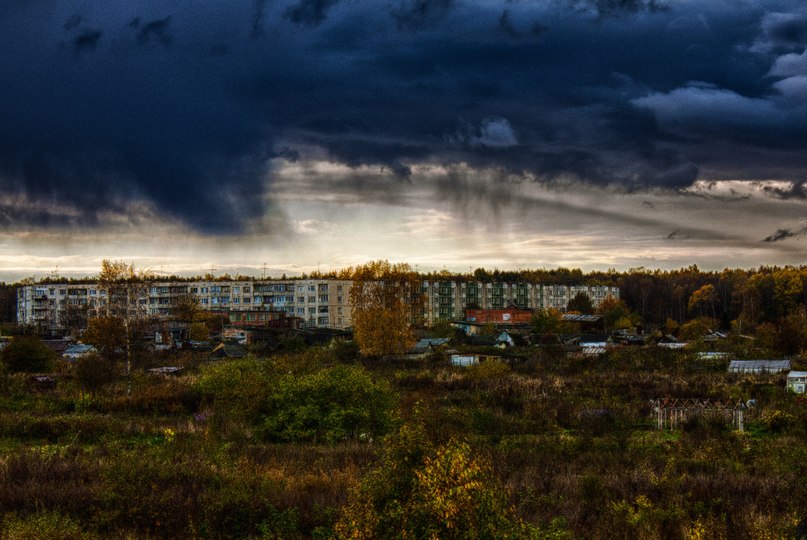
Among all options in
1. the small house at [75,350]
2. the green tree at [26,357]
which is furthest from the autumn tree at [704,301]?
the green tree at [26,357]

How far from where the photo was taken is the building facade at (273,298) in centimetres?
12862

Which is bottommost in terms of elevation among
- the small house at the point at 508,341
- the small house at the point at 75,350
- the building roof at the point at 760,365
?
the small house at the point at 508,341

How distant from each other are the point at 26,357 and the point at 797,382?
4733cm

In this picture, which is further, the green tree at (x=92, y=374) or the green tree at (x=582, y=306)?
the green tree at (x=582, y=306)

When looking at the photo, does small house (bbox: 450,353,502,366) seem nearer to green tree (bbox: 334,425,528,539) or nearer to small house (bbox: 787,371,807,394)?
small house (bbox: 787,371,807,394)

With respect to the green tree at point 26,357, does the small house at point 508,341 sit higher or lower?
lower

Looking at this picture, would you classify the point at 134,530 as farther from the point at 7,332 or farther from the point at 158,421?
the point at 7,332

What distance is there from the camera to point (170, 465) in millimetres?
14852

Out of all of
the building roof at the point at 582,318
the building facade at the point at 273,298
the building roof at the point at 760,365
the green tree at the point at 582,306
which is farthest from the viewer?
the green tree at the point at 582,306

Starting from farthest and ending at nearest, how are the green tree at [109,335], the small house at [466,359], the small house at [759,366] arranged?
1. the green tree at [109,335]
2. the small house at [466,359]
3. the small house at [759,366]

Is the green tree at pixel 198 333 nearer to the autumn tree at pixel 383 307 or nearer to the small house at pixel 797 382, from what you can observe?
the autumn tree at pixel 383 307

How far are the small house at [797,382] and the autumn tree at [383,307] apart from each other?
122 ft

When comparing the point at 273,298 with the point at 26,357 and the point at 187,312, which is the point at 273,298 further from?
the point at 26,357

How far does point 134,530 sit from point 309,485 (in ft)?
12.9
